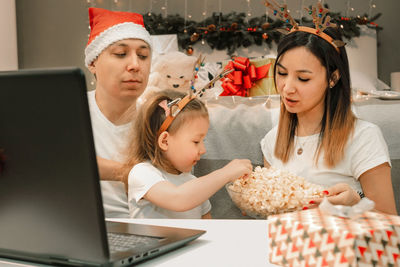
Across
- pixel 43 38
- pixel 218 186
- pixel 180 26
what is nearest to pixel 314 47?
pixel 218 186

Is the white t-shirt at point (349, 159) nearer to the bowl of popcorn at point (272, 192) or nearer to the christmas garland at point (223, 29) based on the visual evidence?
the bowl of popcorn at point (272, 192)

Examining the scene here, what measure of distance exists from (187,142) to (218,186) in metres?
0.21

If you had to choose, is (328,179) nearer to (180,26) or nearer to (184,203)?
(184,203)

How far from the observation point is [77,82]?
0.50 metres

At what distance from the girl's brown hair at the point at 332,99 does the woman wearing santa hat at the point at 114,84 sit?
0.60m

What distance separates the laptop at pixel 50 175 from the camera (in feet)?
1.71

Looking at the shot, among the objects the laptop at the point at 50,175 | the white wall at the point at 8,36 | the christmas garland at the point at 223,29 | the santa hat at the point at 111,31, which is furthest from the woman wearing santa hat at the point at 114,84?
the white wall at the point at 8,36

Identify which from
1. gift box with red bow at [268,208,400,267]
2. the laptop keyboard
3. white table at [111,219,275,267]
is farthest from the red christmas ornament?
gift box with red bow at [268,208,400,267]

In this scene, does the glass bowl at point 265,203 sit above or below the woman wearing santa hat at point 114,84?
below

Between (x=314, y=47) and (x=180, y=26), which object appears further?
(x=180, y=26)

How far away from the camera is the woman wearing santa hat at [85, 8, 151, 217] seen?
160cm

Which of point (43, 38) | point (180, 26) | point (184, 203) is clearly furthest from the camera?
point (43, 38)

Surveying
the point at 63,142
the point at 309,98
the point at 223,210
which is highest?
the point at 63,142

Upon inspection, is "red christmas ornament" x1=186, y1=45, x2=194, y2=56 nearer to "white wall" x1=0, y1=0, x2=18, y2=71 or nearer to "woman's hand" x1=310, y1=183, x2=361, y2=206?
"white wall" x1=0, y1=0, x2=18, y2=71
